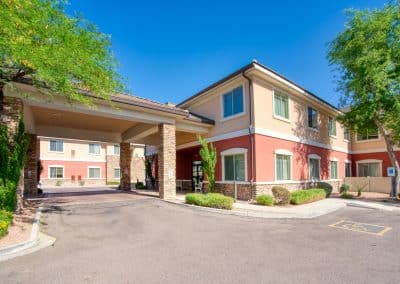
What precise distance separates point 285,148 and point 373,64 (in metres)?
7.08

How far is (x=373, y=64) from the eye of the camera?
15.5 metres

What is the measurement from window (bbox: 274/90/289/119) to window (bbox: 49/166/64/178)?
3299cm

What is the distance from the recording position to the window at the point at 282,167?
52.1 feet

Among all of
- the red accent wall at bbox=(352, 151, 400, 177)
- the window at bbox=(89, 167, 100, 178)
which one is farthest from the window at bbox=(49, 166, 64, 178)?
the red accent wall at bbox=(352, 151, 400, 177)

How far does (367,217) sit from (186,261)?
9.15 meters

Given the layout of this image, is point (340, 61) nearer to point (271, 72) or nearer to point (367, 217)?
point (271, 72)

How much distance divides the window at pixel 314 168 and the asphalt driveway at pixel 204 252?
913 centimetres

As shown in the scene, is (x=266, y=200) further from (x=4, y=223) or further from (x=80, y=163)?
(x=80, y=163)

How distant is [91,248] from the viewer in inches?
262

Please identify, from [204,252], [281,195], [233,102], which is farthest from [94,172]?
[204,252]

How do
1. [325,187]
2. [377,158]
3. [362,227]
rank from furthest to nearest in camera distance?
[377,158]
[325,187]
[362,227]

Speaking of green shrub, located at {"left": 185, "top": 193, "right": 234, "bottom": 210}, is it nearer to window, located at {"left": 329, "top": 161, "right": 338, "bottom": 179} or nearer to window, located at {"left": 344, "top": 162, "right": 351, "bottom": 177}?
window, located at {"left": 329, "top": 161, "right": 338, "bottom": 179}

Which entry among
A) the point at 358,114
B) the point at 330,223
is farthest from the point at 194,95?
the point at 330,223

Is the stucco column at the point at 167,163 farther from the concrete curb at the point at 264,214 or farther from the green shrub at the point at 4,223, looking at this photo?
the green shrub at the point at 4,223
